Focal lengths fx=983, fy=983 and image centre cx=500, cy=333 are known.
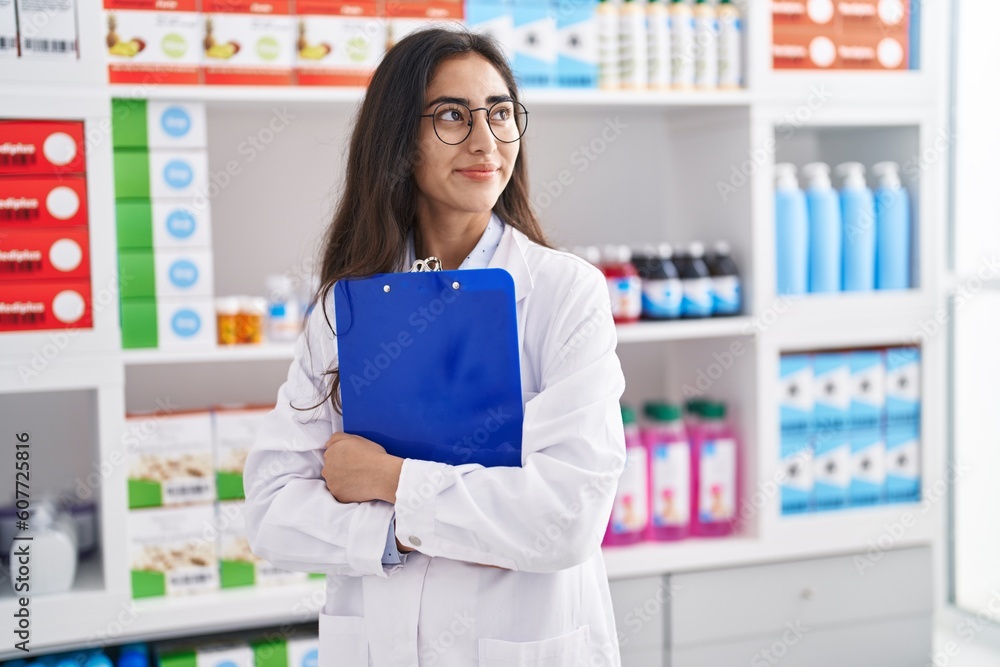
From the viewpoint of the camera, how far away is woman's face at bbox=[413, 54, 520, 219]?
1.33 meters

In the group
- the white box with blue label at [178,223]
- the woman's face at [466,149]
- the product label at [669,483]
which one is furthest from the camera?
the product label at [669,483]

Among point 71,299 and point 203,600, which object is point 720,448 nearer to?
point 203,600

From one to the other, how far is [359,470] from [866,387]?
1.66m

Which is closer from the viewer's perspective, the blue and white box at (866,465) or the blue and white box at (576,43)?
the blue and white box at (576,43)

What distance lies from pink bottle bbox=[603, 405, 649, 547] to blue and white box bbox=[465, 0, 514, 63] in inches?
35.8

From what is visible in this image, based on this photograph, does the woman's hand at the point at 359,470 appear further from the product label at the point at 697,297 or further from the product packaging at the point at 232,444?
the product label at the point at 697,297

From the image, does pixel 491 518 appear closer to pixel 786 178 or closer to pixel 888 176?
pixel 786 178

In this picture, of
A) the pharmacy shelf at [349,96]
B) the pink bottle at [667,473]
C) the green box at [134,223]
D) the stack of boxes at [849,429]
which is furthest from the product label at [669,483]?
the green box at [134,223]

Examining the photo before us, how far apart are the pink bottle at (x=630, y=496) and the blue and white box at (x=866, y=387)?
574mm

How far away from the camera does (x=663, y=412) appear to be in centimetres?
243

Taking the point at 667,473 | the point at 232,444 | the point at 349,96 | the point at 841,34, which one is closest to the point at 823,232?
the point at 841,34

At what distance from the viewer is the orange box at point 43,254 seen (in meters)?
1.98

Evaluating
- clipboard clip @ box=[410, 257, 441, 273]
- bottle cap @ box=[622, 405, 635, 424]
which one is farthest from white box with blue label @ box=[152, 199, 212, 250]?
bottle cap @ box=[622, 405, 635, 424]

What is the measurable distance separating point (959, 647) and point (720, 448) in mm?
1018
